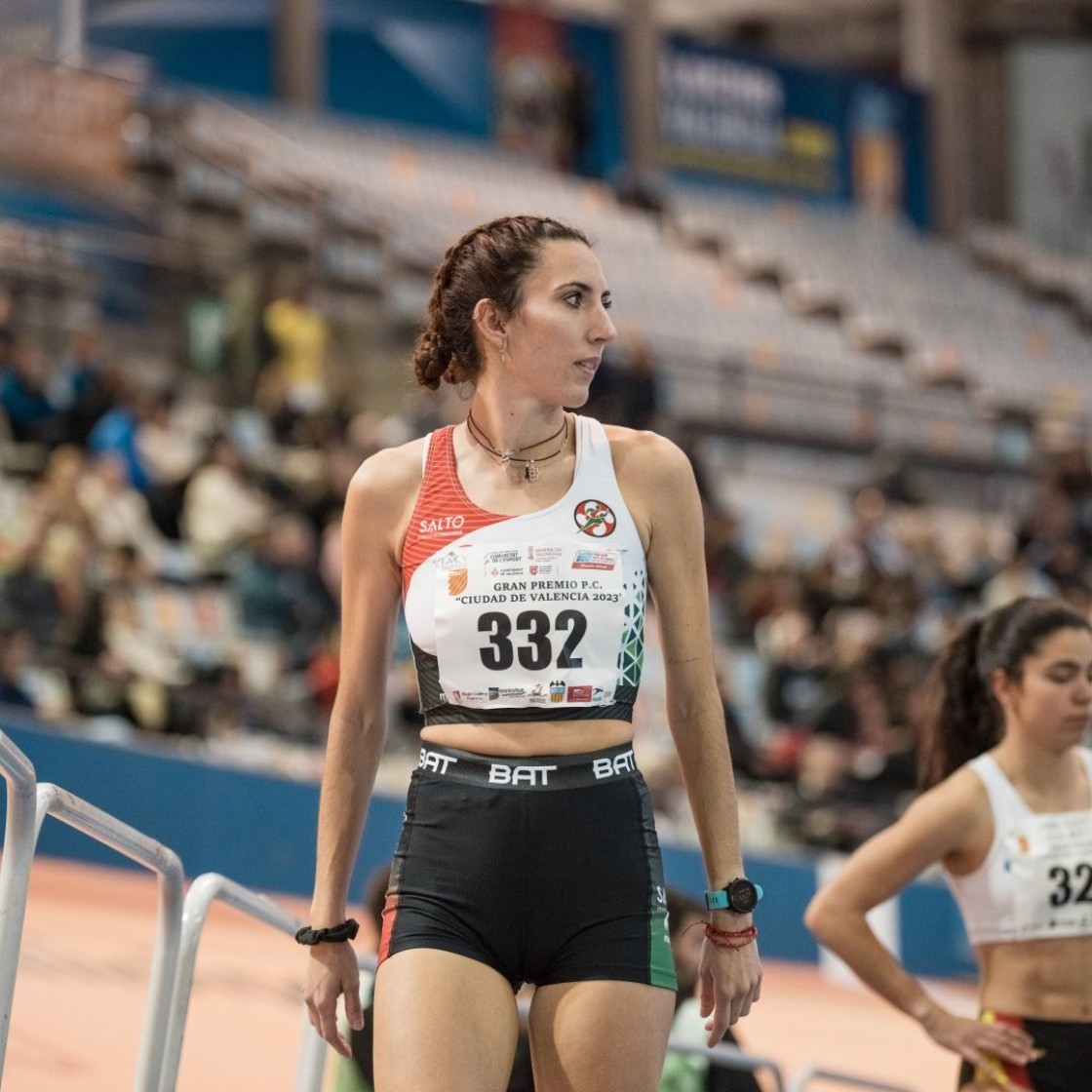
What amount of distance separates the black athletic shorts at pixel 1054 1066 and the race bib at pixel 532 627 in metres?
1.62

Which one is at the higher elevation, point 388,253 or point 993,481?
point 388,253

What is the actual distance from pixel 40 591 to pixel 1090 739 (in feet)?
20.1

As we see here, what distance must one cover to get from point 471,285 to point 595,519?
1.45ft

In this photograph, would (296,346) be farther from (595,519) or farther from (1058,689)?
(595,519)

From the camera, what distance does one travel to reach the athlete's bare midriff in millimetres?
3146

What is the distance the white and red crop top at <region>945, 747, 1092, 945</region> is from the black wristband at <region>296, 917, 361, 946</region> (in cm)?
163

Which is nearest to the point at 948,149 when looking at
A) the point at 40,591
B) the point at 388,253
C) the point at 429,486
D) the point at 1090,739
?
the point at 388,253

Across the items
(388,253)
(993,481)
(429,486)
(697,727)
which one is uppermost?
(388,253)

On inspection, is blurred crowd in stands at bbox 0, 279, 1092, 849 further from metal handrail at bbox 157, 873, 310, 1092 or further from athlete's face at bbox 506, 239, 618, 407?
athlete's face at bbox 506, 239, 618, 407

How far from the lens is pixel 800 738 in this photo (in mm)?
12422

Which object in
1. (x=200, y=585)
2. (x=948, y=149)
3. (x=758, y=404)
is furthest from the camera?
(x=948, y=149)

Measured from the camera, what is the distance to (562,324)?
327 cm

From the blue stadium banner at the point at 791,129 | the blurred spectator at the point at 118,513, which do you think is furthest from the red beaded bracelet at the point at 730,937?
the blue stadium banner at the point at 791,129

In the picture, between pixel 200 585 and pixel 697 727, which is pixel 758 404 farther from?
pixel 697 727
